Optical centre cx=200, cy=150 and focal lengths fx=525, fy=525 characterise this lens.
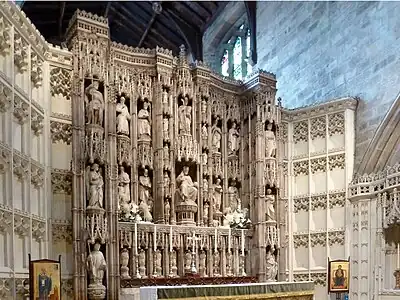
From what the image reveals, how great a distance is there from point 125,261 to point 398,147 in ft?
17.8

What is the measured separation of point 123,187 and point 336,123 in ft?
14.9

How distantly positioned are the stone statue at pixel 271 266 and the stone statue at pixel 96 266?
11.3 feet

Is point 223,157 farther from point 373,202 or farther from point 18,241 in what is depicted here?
point 18,241

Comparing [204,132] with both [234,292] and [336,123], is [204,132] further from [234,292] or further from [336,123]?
[234,292]

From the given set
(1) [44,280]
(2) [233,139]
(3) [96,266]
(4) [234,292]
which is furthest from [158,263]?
(2) [233,139]

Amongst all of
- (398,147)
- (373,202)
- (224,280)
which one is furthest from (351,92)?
(224,280)

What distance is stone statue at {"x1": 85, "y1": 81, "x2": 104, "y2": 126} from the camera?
8.67m

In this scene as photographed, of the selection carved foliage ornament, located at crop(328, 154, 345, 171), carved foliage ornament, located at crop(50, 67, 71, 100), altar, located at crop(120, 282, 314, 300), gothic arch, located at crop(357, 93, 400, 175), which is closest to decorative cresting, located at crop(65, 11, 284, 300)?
carved foliage ornament, located at crop(50, 67, 71, 100)

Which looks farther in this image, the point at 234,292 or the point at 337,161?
the point at 337,161

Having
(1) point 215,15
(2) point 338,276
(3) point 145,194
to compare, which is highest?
(1) point 215,15

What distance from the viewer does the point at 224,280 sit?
9.38 metres

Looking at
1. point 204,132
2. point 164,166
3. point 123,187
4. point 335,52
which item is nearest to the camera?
point 123,187

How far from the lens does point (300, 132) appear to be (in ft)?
36.8

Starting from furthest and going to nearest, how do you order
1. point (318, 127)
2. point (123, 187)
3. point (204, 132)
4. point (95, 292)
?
point (318, 127) < point (204, 132) < point (123, 187) < point (95, 292)
